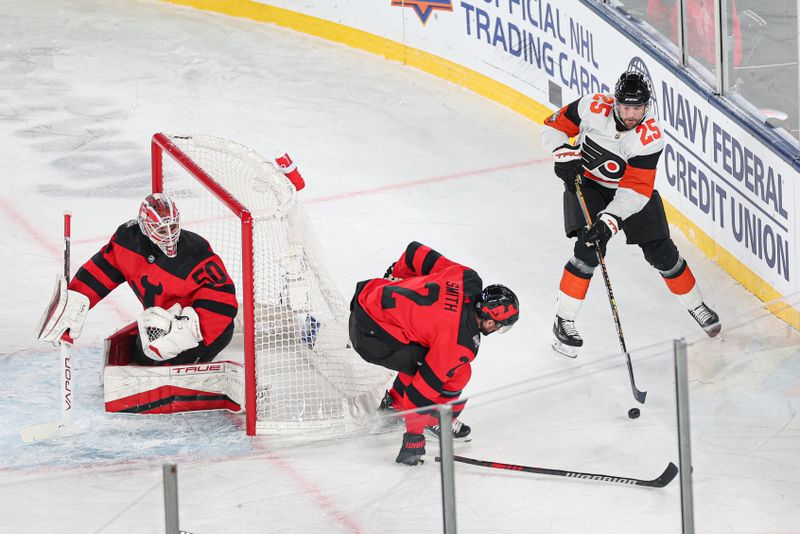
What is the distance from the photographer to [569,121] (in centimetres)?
489

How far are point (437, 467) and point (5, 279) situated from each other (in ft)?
10.5

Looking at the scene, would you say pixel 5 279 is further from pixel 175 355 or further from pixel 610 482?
pixel 610 482

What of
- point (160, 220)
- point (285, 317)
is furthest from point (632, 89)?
point (160, 220)

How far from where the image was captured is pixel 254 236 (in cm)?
423

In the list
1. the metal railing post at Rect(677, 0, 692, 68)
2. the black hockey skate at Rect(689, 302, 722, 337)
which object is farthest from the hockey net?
the metal railing post at Rect(677, 0, 692, 68)

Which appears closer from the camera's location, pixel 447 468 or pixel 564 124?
pixel 447 468

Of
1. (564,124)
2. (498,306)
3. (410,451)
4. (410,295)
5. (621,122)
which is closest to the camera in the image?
(410,451)

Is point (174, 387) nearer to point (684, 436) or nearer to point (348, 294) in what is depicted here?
point (348, 294)

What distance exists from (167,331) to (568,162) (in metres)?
1.54

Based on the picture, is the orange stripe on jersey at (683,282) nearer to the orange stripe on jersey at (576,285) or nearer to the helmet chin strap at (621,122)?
the orange stripe on jersey at (576,285)

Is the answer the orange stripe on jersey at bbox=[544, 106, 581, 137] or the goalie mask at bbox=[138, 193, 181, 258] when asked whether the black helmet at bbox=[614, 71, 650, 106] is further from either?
the goalie mask at bbox=[138, 193, 181, 258]

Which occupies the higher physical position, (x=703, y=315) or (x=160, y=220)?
(x=160, y=220)

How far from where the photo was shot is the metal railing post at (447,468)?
2.71m

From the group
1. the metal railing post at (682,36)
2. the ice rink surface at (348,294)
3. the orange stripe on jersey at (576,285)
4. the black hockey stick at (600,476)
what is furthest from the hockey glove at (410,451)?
the metal railing post at (682,36)
